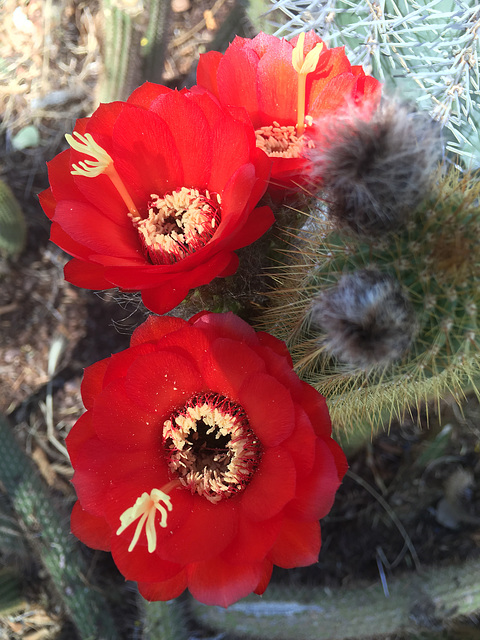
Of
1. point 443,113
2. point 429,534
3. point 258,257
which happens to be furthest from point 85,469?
point 429,534

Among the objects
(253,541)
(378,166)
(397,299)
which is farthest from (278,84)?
(253,541)

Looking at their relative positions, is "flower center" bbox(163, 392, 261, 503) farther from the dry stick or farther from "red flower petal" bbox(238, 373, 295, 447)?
the dry stick

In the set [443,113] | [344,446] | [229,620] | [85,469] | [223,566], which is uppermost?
[443,113]

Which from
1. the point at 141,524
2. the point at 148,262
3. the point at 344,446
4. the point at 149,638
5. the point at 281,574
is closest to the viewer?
the point at 141,524

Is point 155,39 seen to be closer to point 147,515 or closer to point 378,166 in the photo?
point 378,166

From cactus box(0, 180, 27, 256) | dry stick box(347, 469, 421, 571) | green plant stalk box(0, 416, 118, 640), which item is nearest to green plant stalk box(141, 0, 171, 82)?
cactus box(0, 180, 27, 256)

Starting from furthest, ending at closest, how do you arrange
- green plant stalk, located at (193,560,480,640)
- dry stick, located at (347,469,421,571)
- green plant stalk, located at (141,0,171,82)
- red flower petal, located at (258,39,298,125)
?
green plant stalk, located at (141,0,171,82), dry stick, located at (347,469,421,571), green plant stalk, located at (193,560,480,640), red flower petal, located at (258,39,298,125)

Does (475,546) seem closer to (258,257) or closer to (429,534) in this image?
(429,534)
